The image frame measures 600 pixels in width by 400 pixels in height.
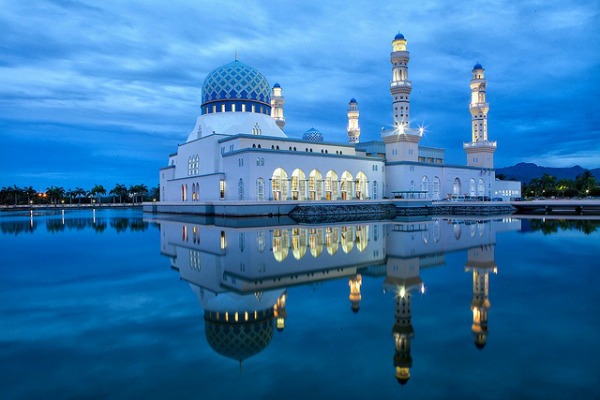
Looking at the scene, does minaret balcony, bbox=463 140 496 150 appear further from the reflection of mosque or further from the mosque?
the reflection of mosque

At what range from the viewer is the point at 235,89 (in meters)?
35.7

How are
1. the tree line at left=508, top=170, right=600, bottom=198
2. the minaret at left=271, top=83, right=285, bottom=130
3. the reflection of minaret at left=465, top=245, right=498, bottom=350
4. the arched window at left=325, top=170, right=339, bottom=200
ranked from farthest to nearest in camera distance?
the tree line at left=508, top=170, right=600, bottom=198 < the minaret at left=271, top=83, right=285, bottom=130 < the arched window at left=325, top=170, right=339, bottom=200 < the reflection of minaret at left=465, top=245, right=498, bottom=350

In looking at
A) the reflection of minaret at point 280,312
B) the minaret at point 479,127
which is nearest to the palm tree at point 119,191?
the minaret at point 479,127

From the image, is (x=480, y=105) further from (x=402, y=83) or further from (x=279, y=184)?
(x=279, y=184)

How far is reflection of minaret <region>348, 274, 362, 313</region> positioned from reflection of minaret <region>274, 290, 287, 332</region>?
91cm

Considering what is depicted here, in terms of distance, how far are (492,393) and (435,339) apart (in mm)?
1152

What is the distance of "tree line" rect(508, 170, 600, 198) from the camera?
5969cm

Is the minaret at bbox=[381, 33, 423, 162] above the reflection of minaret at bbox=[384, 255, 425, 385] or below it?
above

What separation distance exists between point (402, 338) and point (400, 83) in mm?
35041

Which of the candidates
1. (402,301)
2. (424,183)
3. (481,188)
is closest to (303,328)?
(402,301)

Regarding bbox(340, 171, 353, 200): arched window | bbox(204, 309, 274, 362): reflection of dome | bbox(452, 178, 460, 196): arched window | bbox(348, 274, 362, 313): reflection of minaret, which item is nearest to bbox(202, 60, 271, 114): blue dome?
bbox(340, 171, 353, 200): arched window

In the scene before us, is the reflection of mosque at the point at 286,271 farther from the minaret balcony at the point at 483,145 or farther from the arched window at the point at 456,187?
the minaret balcony at the point at 483,145

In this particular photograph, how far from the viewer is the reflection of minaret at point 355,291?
569cm

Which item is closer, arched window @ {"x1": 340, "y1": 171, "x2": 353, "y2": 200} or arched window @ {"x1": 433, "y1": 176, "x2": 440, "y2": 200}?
arched window @ {"x1": 340, "y1": 171, "x2": 353, "y2": 200}
